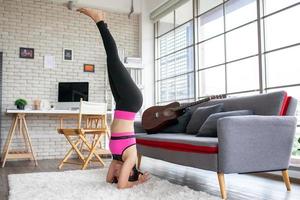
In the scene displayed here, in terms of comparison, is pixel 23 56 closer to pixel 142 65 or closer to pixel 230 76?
pixel 142 65

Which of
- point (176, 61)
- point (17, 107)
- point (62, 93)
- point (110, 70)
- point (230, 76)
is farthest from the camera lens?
point (176, 61)

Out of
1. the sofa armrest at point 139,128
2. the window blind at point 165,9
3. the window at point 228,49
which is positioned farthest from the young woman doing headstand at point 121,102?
the window blind at point 165,9

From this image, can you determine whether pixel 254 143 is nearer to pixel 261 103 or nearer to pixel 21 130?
pixel 261 103

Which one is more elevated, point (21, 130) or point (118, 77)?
point (118, 77)

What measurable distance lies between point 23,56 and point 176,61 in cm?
280

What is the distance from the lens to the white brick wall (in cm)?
570

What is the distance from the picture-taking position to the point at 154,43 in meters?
6.86

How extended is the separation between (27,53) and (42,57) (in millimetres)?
265

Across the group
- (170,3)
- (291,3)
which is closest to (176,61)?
(170,3)

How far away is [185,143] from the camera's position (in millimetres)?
2838

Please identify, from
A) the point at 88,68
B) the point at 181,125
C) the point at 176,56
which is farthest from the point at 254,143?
the point at 88,68

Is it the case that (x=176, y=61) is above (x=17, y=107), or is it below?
above

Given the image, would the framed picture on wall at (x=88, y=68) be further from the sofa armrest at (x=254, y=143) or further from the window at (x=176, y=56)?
the sofa armrest at (x=254, y=143)

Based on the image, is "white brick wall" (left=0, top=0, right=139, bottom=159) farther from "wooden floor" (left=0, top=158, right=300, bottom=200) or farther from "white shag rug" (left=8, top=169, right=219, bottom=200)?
"white shag rug" (left=8, top=169, right=219, bottom=200)
